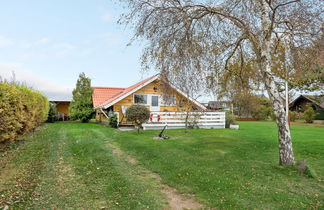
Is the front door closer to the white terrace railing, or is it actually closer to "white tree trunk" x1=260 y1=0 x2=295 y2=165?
the white terrace railing

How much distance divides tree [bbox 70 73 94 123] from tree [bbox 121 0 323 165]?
1862cm

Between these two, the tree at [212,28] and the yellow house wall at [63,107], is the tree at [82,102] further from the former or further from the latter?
the tree at [212,28]

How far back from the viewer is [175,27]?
624 cm

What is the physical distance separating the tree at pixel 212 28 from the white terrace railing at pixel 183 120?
9.99m

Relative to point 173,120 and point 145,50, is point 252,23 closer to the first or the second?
point 145,50

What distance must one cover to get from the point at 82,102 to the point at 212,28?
19671mm

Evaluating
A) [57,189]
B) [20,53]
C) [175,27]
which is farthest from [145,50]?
[20,53]

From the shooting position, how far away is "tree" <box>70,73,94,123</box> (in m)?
23.4

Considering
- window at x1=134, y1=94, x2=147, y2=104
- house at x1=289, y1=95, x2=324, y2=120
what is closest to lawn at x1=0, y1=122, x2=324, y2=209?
window at x1=134, y1=94, x2=147, y2=104

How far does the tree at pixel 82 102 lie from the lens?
76.6ft

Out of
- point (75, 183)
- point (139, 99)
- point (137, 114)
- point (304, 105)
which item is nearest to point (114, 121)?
point (139, 99)

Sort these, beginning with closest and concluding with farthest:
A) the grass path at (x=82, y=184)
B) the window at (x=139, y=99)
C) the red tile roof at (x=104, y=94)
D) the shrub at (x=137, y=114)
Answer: the grass path at (x=82, y=184), the shrub at (x=137, y=114), the window at (x=139, y=99), the red tile roof at (x=104, y=94)

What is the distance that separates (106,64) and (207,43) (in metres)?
8.74

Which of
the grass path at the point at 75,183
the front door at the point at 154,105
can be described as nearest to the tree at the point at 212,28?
the grass path at the point at 75,183
